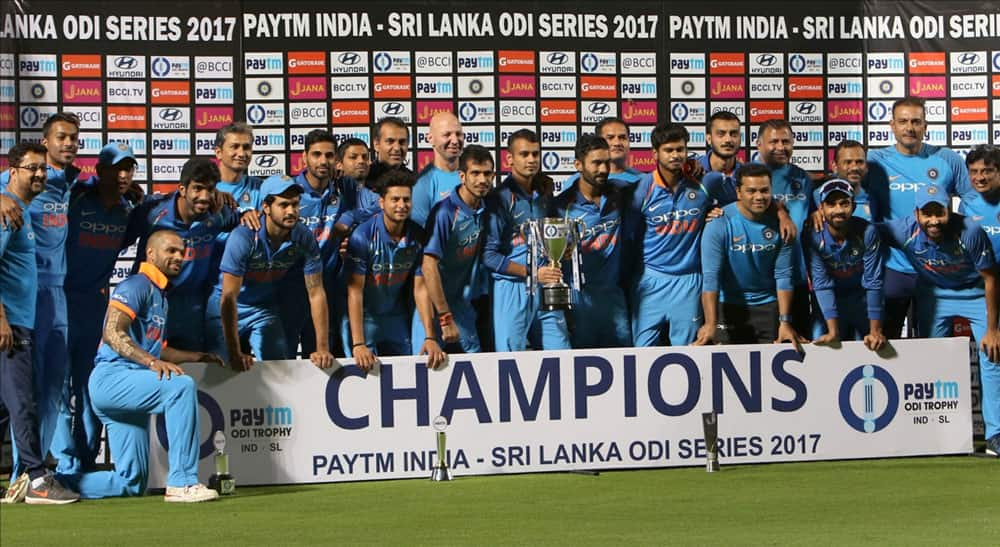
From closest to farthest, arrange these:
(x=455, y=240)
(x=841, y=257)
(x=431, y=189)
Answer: (x=455, y=240) → (x=841, y=257) → (x=431, y=189)

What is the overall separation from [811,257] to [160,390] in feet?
14.4

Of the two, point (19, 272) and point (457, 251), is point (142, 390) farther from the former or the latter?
point (457, 251)

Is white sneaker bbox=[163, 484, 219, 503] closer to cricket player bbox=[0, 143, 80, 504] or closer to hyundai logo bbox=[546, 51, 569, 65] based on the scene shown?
cricket player bbox=[0, 143, 80, 504]

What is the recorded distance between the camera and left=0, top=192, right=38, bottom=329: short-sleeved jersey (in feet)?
27.3

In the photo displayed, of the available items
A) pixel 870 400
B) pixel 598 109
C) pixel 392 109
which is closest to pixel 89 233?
pixel 392 109

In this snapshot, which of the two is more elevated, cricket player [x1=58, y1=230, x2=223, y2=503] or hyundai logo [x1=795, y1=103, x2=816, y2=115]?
hyundai logo [x1=795, y1=103, x2=816, y2=115]

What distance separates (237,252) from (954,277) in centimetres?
480

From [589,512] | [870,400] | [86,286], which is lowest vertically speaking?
[589,512]

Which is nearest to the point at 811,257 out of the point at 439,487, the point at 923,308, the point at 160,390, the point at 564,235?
the point at 923,308

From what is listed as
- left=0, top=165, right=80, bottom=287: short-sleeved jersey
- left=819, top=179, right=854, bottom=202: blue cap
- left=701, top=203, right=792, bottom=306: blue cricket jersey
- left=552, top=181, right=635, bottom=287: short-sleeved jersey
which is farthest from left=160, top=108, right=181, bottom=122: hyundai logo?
left=819, top=179, right=854, bottom=202: blue cap

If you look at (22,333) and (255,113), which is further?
(255,113)

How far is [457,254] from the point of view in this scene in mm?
9633

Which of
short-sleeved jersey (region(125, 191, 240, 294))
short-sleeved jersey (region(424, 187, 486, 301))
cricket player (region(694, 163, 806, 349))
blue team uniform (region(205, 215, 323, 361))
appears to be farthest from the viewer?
cricket player (region(694, 163, 806, 349))

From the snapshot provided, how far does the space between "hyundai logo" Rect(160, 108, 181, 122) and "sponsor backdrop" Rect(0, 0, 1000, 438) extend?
0.04 feet
